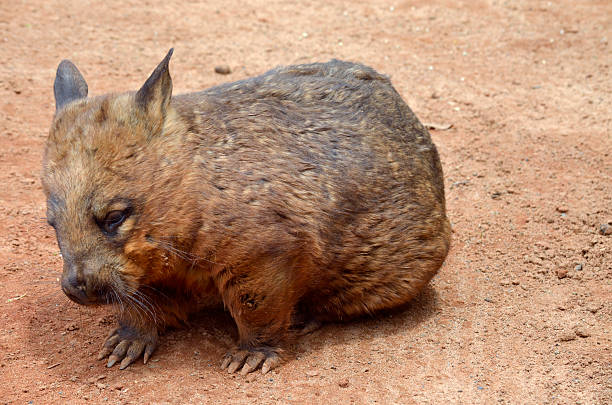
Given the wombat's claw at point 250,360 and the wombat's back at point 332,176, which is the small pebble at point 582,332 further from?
the wombat's claw at point 250,360

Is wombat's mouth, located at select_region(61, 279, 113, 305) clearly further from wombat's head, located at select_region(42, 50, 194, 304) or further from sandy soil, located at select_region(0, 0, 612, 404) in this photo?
sandy soil, located at select_region(0, 0, 612, 404)

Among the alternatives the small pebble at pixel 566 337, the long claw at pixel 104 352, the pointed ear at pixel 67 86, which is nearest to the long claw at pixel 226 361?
the long claw at pixel 104 352

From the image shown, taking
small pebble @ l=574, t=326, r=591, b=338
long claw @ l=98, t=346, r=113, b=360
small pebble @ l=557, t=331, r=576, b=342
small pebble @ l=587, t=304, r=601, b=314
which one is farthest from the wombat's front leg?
small pebble @ l=587, t=304, r=601, b=314

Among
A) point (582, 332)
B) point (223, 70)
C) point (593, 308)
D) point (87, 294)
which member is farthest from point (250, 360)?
point (223, 70)

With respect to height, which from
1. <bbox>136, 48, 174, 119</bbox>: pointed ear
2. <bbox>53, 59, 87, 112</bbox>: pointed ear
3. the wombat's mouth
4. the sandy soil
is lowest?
the sandy soil

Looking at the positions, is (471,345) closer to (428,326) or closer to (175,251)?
(428,326)

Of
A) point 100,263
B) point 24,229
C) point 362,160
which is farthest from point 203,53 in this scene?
point 100,263
